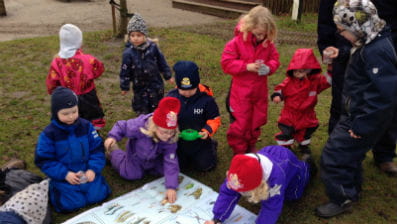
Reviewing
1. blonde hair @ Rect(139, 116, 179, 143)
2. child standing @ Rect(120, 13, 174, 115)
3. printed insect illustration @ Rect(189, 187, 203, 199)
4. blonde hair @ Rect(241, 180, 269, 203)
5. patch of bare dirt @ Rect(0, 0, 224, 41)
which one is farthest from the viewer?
patch of bare dirt @ Rect(0, 0, 224, 41)

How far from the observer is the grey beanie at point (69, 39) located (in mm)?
3724

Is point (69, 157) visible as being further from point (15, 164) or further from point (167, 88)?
point (167, 88)

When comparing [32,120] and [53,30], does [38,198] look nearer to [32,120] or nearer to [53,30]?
[32,120]

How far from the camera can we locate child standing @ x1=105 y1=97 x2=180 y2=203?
307 cm

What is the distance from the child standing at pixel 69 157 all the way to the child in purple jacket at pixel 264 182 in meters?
1.11

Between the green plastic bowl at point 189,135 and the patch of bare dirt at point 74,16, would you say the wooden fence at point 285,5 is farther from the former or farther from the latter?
the green plastic bowl at point 189,135

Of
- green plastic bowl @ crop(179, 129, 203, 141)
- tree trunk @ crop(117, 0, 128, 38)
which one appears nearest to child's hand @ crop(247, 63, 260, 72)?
green plastic bowl @ crop(179, 129, 203, 141)

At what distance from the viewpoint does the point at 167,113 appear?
302cm

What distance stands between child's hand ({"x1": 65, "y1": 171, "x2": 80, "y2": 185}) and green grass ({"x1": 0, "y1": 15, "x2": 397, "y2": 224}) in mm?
290

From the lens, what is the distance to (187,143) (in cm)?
375

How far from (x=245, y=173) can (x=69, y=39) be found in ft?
7.96

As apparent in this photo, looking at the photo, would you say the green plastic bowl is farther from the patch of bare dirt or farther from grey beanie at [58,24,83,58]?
the patch of bare dirt

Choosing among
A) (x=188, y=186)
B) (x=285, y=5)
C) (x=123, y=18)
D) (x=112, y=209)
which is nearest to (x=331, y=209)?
(x=188, y=186)

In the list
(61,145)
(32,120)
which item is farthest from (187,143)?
(32,120)
